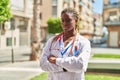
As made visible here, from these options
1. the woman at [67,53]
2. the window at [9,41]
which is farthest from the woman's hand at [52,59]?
the window at [9,41]

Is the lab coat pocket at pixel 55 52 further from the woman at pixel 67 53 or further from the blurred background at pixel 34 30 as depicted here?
the blurred background at pixel 34 30

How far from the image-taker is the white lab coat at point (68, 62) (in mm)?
2461

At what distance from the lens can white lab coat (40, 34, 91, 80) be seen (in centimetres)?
246

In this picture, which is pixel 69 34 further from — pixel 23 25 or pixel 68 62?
pixel 23 25

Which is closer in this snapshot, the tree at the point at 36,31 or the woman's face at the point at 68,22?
the woman's face at the point at 68,22

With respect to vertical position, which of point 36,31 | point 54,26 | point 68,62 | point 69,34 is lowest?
point 54,26

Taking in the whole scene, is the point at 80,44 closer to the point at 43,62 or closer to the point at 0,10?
the point at 43,62

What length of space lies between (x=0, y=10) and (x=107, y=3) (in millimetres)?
46401

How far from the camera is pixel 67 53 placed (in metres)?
2.52

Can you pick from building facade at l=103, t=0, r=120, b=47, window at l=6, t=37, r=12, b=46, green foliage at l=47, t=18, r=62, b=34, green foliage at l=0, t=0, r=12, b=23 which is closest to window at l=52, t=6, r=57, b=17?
building facade at l=103, t=0, r=120, b=47

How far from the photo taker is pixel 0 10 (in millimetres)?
13672

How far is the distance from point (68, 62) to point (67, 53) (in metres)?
0.09

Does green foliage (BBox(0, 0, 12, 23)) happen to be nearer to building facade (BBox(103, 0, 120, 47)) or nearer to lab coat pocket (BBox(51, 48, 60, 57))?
lab coat pocket (BBox(51, 48, 60, 57))

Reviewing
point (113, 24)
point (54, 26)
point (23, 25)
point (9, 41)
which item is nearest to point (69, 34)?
point (9, 41)
